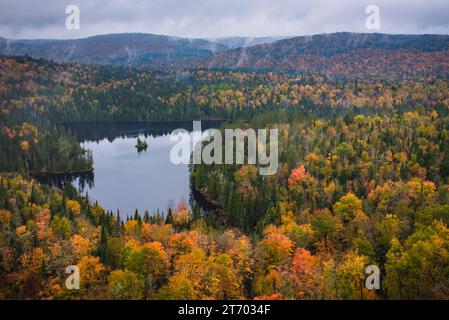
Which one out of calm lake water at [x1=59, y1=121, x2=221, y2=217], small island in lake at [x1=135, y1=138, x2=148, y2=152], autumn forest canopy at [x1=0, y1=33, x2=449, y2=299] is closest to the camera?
autumn forest canopy at [x1=0, y1=33, x2=449, y2=299]

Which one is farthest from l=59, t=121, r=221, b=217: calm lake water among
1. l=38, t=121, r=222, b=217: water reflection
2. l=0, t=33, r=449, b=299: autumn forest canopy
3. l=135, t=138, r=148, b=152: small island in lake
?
l=0, t=33, r=449, b=299: autumn forest canopy

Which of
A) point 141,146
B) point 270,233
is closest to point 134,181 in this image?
point 141,146

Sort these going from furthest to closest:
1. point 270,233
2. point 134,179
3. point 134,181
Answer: point 134,179 < point 134,181 < point 270,233

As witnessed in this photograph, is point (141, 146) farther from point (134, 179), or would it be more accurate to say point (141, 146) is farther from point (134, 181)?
point (134, 181)

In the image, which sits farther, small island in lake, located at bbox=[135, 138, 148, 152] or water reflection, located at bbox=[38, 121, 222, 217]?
small island in lake, located at bbox=[135, 138, 148, 152]

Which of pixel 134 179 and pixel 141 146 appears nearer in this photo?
pixel 134 179

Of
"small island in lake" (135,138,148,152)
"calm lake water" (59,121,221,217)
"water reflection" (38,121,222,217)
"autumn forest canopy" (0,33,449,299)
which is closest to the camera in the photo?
"autumn forest canopy" (0,33,449,299)

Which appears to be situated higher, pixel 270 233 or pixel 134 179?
pixel 270 233

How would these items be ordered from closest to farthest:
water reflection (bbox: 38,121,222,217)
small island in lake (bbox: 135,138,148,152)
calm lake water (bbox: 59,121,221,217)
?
water reflection (bbox: 38,121,222,217), calm lake water (bbox: 59,121,221,217), small island in lake (bbox: 135,138,148,152)

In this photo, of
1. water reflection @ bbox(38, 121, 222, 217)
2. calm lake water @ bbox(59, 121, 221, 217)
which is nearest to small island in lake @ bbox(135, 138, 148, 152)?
calm lake water @ bbox(59, 121, 221, 217)

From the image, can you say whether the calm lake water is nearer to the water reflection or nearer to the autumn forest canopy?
the water reflection

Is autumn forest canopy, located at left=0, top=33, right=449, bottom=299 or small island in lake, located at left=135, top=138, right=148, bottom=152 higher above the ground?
small island in lake, located at left=135, top=138, right=148, bottom=152
